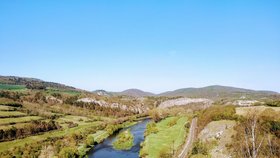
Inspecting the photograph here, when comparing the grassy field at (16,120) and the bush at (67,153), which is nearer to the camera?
the bush at (67,153)

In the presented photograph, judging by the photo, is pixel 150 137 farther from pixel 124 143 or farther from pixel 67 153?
pixel 67 153

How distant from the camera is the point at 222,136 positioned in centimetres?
6234

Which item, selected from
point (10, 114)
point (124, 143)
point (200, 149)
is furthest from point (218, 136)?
point (10, 114)

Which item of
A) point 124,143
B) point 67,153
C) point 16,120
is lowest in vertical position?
point 124,143

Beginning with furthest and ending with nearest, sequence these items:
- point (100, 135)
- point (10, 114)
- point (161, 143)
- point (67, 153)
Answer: point (10, 114)
point (100, 135)
point (161, 143)
point (67, 153)

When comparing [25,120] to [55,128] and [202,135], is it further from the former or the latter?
[202,135]

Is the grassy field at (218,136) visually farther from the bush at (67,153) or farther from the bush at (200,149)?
the bush at (67,153)

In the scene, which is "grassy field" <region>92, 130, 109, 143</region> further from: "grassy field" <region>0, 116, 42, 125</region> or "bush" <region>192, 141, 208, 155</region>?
"bush" <region>192, 141, 208, 155</region>

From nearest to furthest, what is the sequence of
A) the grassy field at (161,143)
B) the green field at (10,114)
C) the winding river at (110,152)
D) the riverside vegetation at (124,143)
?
the grassy field at (161,143), the winding river at (110,152), the riverside vegetation at (124,143), the green field at (10,114)

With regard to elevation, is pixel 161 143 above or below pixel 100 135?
above

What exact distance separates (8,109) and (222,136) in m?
105

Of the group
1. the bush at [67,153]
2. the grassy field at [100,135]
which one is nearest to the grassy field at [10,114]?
the grassy field at [100,135]

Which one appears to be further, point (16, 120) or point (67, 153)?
point (16, 120)

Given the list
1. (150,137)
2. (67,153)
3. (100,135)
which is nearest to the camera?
(67,153)
